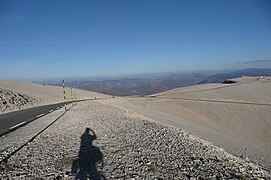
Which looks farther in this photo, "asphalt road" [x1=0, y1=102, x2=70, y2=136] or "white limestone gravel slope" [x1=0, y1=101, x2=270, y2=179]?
"asphalt road" [x1=0, y1=102, x2=70, y2=136]

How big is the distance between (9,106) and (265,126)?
34.3 metres

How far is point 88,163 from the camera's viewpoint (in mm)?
6477

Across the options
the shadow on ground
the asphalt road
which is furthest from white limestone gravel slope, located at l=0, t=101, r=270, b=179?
the asphalt road

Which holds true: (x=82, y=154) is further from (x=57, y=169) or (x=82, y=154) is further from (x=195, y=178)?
(x=195, y=178)

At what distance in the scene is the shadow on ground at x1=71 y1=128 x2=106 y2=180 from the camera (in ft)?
18.7

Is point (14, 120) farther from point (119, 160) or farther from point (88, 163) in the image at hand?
point (119, 160)

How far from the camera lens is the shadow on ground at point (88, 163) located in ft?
18.7

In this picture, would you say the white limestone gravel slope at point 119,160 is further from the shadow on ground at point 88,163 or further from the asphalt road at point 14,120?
the asphalt road at point 14,120

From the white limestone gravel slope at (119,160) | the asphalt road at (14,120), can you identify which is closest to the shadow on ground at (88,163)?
the white limestone gravel slope at (119,160)

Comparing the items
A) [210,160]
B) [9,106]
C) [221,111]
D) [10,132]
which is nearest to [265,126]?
[221,111]

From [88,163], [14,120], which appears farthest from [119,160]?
[14,120]

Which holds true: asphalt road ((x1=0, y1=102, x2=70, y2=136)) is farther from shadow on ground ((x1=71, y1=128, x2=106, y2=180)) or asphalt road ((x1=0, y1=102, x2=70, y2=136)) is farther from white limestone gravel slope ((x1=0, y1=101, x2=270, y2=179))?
shadow on ground ((x1=71, y1=128, x2=106, y2=180))

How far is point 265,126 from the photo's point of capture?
97.5 feet

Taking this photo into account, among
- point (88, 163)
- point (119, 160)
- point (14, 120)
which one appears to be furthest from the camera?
point (14, 120)
